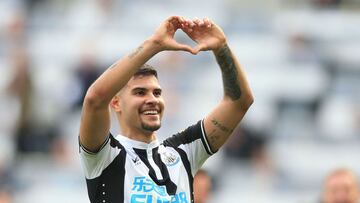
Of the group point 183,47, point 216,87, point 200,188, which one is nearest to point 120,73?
point 183,47

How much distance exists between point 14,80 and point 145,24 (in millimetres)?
2913

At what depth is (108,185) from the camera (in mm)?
6754

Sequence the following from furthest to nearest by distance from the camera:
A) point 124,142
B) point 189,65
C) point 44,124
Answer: point 189,65 < point 44,124 < point 124,142

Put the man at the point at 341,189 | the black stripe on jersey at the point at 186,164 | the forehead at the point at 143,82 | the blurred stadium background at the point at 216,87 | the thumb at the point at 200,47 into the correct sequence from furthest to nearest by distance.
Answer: the blurred stadium background at the point at 216,87 < the man at the point at 341,189 < the black stripe on jersey at the point at 186,164 < the forehead at the point at 143,82 < the thumb at the point at 200,47

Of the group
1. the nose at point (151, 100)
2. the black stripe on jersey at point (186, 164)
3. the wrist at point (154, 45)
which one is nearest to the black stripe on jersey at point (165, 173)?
the black stripe on jersey at point (186, 164)

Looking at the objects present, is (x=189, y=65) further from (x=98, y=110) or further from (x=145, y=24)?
(x=98, y=110)

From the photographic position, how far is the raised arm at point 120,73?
6422mm

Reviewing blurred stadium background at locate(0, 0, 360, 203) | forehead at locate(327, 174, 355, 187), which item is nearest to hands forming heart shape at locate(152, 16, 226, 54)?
forehead at locate(327, 174, 355, 187)

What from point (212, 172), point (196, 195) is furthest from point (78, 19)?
point (196, 195)

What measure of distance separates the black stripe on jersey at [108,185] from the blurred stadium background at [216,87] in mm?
6617

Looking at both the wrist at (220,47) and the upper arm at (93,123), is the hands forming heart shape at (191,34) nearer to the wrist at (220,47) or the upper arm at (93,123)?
the wrist at (220,47)

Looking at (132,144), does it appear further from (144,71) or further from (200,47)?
(200,47)

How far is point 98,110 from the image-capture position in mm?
6504

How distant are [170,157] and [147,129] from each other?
0.29m
